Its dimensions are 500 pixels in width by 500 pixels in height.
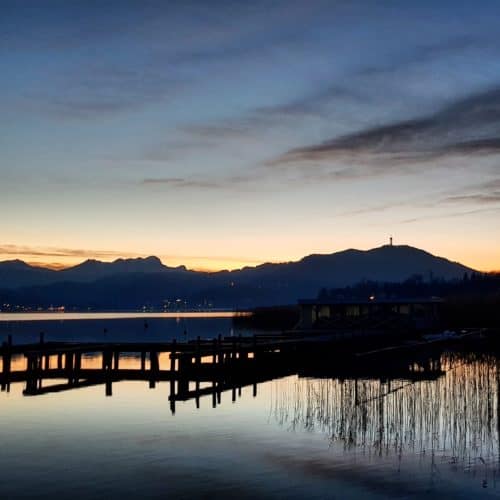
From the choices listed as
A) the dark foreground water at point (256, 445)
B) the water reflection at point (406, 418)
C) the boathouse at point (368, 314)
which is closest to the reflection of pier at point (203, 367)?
the dark foreground water at point (256, 445)

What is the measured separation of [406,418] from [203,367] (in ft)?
51.7

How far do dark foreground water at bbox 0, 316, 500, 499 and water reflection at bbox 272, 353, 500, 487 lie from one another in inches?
2.1

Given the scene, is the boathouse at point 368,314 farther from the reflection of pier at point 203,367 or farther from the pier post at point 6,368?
the pier post at point 6,368

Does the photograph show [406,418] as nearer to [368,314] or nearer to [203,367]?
[203,367]

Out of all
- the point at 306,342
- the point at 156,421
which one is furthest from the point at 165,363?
the point at 156,421

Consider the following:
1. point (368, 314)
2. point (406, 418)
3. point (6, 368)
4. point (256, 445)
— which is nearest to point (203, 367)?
point (6, 368)

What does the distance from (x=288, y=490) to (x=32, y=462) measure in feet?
23.7

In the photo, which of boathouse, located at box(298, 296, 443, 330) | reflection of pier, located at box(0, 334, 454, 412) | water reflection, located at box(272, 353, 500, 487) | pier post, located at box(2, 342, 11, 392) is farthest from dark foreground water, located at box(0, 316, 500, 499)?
boathouse, located at box(298, 296, 443, 330)

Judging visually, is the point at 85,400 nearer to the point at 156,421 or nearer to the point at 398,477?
the point at 156,421

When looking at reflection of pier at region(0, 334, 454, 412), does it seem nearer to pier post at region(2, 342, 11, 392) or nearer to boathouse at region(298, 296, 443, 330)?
pier post at region(2, 342, 11, 392)

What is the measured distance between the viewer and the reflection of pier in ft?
115

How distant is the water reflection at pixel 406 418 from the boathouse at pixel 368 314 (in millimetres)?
31615

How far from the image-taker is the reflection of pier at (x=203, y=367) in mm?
35031

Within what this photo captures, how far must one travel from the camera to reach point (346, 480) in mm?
17625
